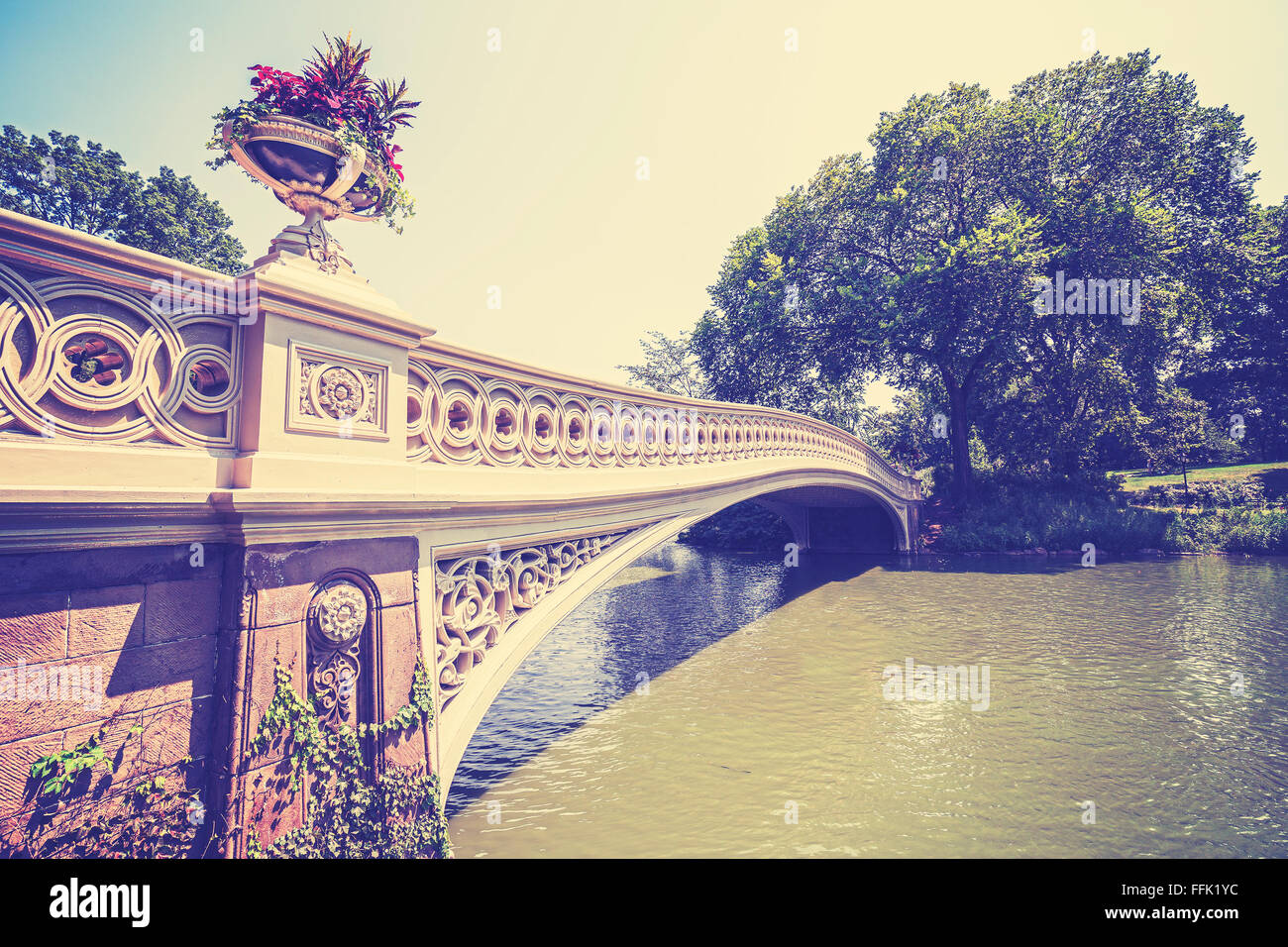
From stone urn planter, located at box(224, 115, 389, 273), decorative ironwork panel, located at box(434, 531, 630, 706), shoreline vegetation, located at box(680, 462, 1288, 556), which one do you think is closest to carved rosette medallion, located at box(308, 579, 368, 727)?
decorative ironwork panel, located at box(434, 531, 630, 706)

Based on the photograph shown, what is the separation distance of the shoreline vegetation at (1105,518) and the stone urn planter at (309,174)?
24.1 metres

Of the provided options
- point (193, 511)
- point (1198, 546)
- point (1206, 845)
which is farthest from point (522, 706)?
point (1198, 546)

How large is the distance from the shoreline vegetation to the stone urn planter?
24061 millimetres

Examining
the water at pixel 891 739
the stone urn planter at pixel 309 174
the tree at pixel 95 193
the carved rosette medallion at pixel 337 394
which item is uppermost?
the tree at pixel 95 193

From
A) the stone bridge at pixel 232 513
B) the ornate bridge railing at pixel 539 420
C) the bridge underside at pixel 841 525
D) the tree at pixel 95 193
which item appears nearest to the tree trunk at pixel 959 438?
the bridge underside at pixel 841 525

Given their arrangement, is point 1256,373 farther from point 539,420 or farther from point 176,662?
point 176,662

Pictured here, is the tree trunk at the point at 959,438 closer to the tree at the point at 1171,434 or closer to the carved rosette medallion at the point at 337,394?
the tree at the point at 1171,434

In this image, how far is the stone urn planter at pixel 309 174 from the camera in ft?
11.2

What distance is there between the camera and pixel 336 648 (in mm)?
3441

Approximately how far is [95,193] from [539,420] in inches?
1313

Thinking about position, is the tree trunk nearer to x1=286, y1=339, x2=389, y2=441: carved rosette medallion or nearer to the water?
the water

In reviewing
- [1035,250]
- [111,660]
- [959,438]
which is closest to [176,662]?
[111,660]

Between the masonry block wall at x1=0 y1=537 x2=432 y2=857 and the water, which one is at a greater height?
the masonry block wall at x1=0 y1=537 x2=432 y2=857

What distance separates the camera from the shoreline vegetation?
20.5 m
